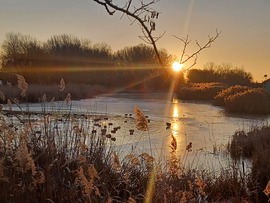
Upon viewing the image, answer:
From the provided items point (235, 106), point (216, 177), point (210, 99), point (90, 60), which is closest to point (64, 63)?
point (90, 60)

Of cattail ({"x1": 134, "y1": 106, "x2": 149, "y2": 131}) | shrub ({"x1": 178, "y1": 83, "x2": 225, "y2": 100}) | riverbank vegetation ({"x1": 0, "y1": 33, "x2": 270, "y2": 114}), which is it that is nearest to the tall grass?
cattail ({"x1": 134, "y1": 106, "x2": 149, "y2": 131})

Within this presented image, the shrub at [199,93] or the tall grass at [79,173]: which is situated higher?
the shrub at [199,93]

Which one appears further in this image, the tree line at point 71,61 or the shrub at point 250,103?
the tree line at point 71,61

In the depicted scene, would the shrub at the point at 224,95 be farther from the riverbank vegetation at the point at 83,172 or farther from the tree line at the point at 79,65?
the riverbank vegetation at the point at 83,172

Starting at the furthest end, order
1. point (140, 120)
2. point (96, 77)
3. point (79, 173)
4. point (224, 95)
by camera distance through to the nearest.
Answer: point (96, 77) < point (224, 95) < point (140, 120) < point (79, 173)

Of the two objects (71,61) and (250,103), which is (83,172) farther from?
(71,61)

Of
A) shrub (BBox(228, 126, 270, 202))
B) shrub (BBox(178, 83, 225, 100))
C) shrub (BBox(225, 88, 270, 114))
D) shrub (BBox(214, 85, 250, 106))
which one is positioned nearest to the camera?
shrub (BBox(228, 126, 270, 202))

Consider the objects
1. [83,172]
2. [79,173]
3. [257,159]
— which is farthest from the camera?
[257,159]

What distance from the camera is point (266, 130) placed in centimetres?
1208

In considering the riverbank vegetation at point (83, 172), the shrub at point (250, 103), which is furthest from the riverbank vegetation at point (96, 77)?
→ the riverbank vegetation at point (83, 172)

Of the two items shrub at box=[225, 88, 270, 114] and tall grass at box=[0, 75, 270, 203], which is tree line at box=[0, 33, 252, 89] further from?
tall grass at box=[0, 75, 270, 203]

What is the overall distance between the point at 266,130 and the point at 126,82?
39271 millimetres

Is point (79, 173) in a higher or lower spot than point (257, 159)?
higher

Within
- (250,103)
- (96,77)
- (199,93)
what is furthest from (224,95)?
(96,77)
